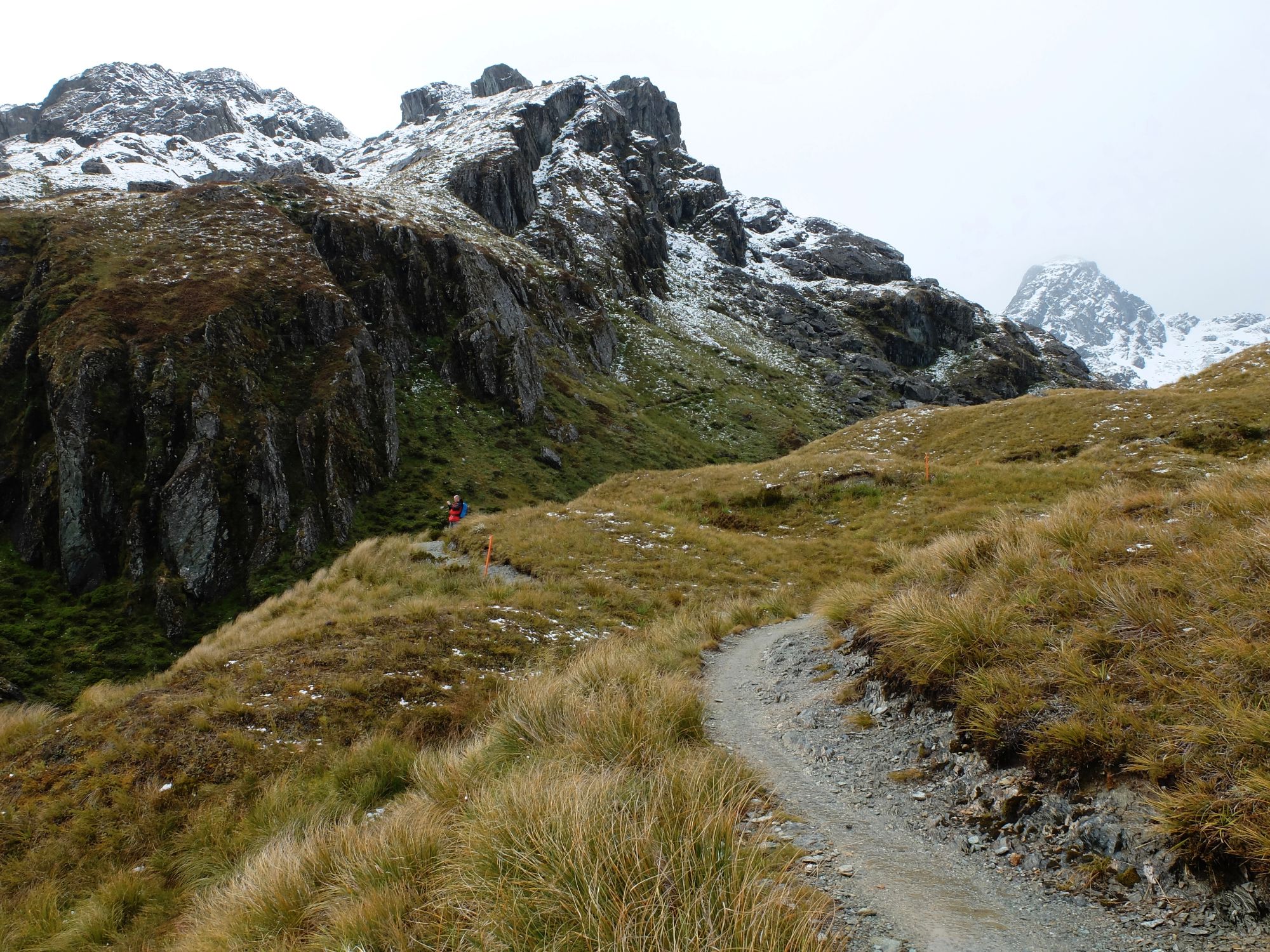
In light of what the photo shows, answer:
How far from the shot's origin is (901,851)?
394 centimetres

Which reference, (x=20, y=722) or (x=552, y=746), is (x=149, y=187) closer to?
(x=20, y=722)

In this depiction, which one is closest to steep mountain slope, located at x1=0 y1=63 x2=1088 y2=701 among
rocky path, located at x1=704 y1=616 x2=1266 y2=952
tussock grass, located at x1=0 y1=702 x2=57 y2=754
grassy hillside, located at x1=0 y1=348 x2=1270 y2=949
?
tussock grass, located at x1=0 y1=702 x2=57 y2=754

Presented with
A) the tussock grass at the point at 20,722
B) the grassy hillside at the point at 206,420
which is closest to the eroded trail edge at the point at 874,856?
the tussock grass at the point at 20,722

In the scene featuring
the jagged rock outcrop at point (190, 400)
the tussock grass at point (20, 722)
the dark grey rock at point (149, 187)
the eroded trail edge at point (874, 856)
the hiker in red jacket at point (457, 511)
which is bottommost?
the tussock grass at point (20, 722)

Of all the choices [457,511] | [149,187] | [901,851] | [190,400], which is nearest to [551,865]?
[901,851]

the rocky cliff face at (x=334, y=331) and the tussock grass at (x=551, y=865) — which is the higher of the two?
the rocky cliff face at (x=334, y=331)

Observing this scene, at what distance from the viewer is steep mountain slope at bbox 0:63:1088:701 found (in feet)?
164

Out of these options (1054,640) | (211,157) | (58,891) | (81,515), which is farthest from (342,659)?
(211,157)

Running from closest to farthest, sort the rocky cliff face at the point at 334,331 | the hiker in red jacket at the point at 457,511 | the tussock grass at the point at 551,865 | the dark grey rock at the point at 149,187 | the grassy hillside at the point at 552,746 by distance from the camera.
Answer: the tussock grass at the point at 551,865
the grassy hillside at the point at 552,746
the hiker in red jacket at the point at 457,511
the rocky cliff face at the point at 334,331
the dark grey rock at the point at 149,187

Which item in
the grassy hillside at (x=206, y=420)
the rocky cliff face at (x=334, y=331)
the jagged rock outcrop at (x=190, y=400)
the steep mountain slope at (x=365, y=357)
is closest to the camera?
the grassy hillside at (x=206, y=420)

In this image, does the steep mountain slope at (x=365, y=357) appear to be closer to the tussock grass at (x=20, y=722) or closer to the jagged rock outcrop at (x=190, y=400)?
the jagged rock outcrop at (x=190, y=400)

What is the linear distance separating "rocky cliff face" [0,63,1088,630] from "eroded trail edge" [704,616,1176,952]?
54677 mm

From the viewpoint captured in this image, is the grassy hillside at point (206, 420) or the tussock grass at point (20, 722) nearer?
the tussock grass at point (20, 722)

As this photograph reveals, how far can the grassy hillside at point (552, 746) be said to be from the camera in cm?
318
